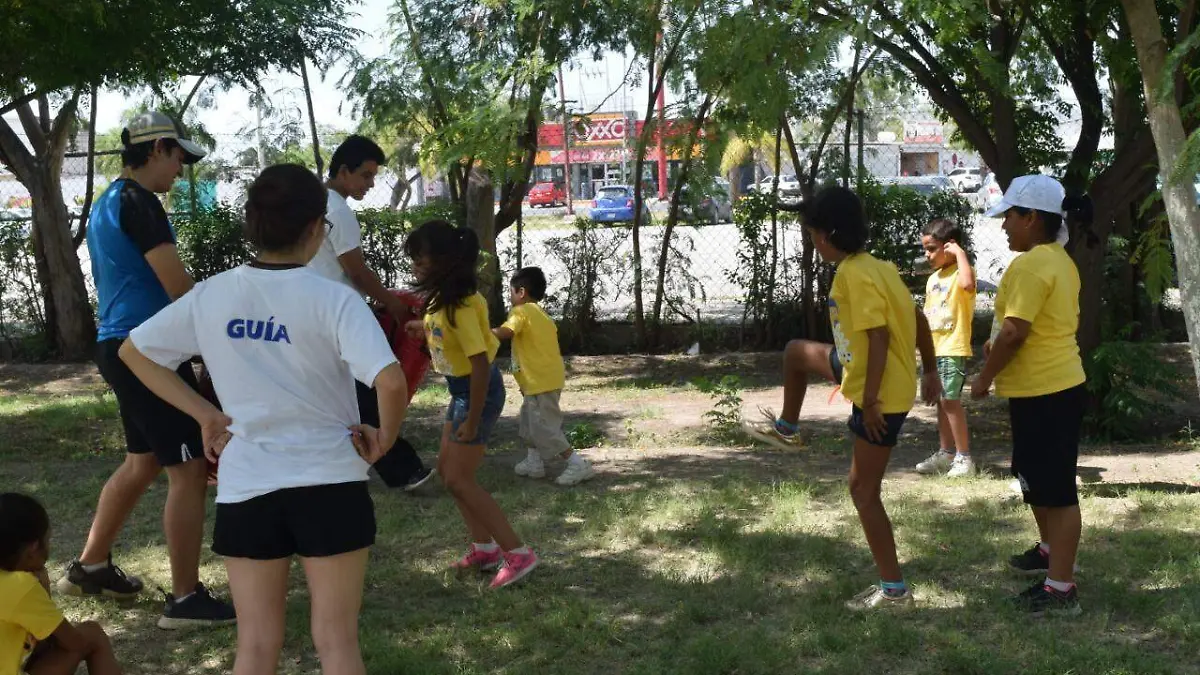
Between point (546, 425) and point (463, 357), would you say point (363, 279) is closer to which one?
point (463, 357)

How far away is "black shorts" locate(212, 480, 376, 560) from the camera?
2889 millimetres

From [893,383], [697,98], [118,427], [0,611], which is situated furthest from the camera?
[697,98]

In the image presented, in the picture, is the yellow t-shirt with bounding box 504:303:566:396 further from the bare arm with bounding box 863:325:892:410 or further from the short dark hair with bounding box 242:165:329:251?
the short dark hair with bounding box 242:165:329:251

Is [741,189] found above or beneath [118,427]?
above

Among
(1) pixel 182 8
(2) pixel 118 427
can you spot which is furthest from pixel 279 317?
(2) pixel 118 427

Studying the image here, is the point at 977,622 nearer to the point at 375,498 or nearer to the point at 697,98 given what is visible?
the point at 375,498

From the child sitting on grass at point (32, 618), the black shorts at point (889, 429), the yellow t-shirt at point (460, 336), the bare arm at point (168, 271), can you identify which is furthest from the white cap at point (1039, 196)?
the child sitting on grass at point (32, 618)

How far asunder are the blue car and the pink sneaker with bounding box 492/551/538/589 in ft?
22.8

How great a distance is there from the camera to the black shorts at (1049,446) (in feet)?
14.1

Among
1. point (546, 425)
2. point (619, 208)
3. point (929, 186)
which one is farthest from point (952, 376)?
point (619, 208)

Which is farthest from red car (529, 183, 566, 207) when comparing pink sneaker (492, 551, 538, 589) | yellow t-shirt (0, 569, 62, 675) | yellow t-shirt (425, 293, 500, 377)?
yellow t-shirt (0, 569, 62, 675)

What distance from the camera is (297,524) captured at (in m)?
2.90

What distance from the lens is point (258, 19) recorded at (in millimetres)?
10016

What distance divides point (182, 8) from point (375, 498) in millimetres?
3381
